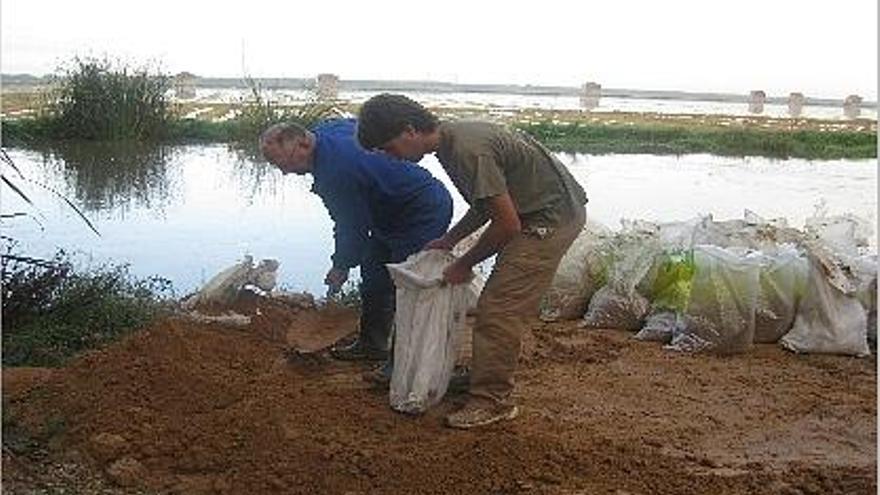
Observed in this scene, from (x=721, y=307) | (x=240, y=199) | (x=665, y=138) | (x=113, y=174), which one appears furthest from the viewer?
(x=665, y=138)

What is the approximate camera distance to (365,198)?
14.0ft

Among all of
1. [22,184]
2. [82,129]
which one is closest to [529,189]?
[22,184]

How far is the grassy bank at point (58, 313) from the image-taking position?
4871 millimetres

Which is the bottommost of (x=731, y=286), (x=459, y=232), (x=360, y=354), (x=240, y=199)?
(x=240, y=199)

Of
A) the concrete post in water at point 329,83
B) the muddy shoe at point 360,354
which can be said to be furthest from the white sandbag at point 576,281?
the concrete post in water at point 329,83

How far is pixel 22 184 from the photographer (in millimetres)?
10695

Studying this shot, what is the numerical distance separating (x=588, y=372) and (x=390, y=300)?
96 centimetres

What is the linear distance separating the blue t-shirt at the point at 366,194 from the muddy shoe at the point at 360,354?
1.75 feet

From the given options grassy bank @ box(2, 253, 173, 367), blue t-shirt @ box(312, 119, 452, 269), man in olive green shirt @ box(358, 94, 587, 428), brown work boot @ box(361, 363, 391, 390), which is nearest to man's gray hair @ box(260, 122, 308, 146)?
blue t-shirt @ box(312, 119, 452, 269)

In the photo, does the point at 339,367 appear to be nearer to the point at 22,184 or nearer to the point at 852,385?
the point at 852,385

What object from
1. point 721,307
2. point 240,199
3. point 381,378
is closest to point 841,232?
point 721,307

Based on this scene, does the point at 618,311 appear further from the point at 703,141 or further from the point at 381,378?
the point at 703,141

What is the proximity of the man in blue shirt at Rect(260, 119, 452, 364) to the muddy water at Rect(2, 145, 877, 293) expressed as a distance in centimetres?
242

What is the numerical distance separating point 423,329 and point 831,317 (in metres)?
2.37
